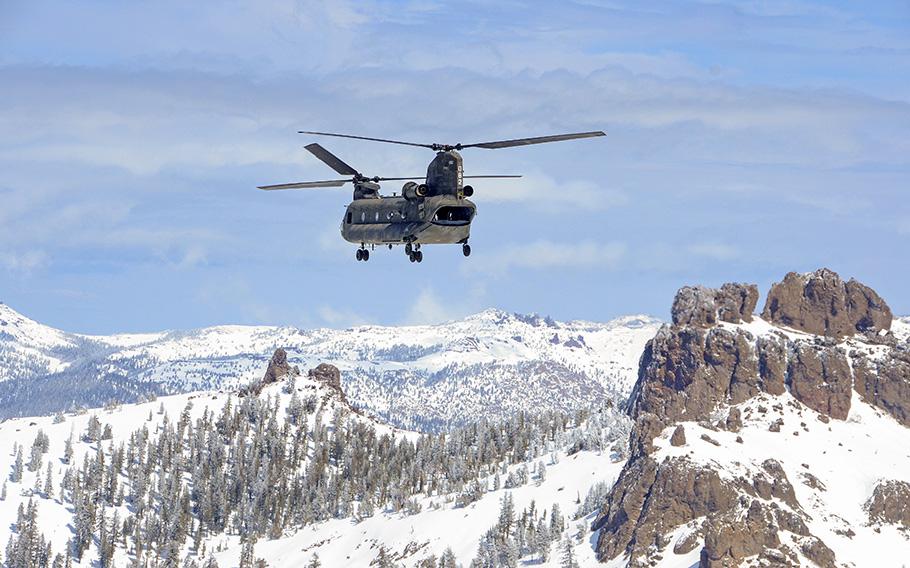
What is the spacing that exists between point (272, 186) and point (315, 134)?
723 inches

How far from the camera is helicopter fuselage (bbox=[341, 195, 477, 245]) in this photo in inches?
3521

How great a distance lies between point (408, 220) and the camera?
307 ft

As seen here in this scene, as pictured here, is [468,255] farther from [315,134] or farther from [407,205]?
[315,134]

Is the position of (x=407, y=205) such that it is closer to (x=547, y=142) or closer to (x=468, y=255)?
(x=468, y=255)

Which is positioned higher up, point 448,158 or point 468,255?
point 448,158

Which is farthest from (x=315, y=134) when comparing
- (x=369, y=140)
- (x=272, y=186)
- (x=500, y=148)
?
(x=272, y=186)

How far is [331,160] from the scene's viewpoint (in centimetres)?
10069

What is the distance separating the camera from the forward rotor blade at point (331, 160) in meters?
97.4

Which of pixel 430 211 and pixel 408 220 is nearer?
pixel 430 211

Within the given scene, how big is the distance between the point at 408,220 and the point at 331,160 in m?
10.6

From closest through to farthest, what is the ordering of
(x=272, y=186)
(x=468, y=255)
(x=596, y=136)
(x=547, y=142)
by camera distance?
(x=596, y=136) < (x=547, y=142) < (x=468, y=255) < (x=272, y=186)

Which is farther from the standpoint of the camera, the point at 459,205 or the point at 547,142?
the point at 459,205

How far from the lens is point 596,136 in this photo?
76.0 metres

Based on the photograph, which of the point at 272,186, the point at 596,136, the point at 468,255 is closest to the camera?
the point at 596,136
